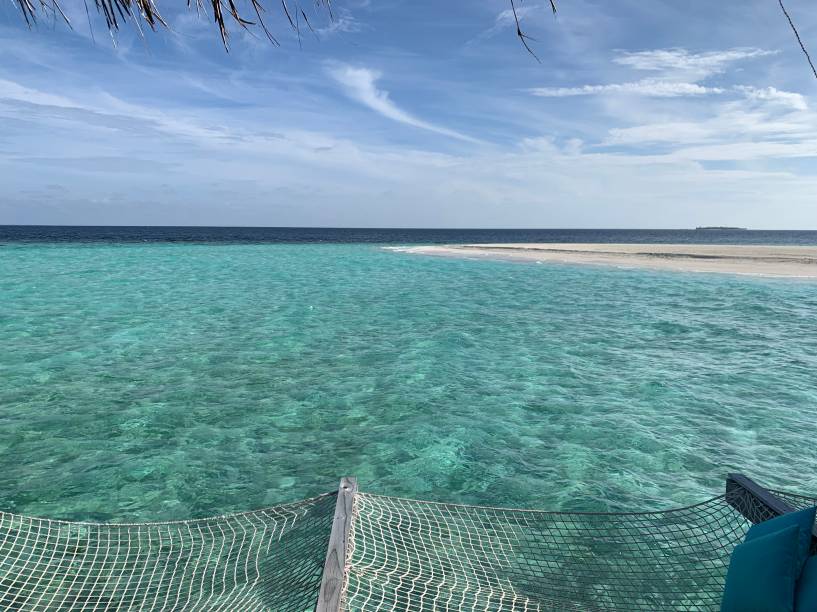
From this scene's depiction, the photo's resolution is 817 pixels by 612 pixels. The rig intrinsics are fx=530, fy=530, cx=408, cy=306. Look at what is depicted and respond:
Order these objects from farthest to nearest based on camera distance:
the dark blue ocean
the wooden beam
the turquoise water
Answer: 1. the dark blue ocean
2. the turquoise water
3. the wooden beam

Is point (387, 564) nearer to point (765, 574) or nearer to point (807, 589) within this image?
point (765, 574)

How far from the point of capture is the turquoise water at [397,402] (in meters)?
6.05

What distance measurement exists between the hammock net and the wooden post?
0.06m

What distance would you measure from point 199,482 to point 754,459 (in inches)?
265

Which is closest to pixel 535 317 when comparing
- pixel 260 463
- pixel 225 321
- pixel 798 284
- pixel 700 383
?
pixel 700 383

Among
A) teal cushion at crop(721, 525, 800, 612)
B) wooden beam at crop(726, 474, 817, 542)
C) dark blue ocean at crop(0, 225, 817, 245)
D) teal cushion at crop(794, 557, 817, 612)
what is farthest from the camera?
dark blue ocean at crop(0, 225, 817, 245)

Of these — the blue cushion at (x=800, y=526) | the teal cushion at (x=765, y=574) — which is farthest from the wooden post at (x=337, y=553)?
the blue cushion at (x=800, y=526)

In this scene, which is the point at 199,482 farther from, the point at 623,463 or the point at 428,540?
the point at 623,463

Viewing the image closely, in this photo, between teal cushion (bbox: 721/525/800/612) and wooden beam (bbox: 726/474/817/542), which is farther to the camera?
wooden beam (bbox: 726/474/817/542)

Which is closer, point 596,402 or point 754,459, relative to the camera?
point 754,459

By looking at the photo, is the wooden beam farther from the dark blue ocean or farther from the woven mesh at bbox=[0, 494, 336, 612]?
the dark blue ocean

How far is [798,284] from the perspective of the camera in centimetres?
2355

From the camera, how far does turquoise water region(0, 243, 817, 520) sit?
6.05 m

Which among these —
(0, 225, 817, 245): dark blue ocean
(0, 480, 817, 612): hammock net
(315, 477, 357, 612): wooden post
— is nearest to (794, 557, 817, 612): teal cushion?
(0, 480, 817, 612): hammock net
